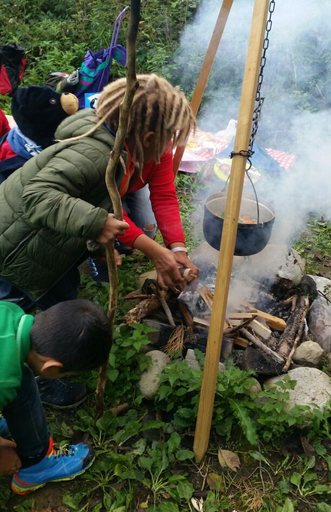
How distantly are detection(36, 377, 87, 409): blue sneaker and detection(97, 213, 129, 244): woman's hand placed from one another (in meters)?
1.23

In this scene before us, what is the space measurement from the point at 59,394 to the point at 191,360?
89 cm

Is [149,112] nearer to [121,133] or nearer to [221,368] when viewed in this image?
[121,133]

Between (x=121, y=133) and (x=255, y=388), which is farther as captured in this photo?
(x=255, y=388)

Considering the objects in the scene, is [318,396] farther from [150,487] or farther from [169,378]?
[150,487]

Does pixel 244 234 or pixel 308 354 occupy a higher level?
pixel 244 234

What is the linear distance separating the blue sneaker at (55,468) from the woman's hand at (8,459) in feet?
0.31

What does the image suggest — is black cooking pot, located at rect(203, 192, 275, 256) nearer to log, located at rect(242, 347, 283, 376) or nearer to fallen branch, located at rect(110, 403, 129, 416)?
log, located at rect(242, 347, 283, 376)

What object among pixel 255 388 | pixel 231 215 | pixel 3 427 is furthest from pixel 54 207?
pixel 255 388

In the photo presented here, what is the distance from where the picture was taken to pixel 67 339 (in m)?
1.83

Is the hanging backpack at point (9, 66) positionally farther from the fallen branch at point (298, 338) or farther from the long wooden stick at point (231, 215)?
the fallen branch at point (298, 338)

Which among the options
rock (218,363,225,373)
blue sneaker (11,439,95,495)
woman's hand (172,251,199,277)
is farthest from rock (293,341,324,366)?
blue sneaker (11,439,95,495)

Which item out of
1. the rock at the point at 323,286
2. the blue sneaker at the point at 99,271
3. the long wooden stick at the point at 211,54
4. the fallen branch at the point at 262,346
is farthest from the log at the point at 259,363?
the long wooden stick at the point at 211,54

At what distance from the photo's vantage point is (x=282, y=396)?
2.57 metres

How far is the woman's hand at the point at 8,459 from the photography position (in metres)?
2.07
